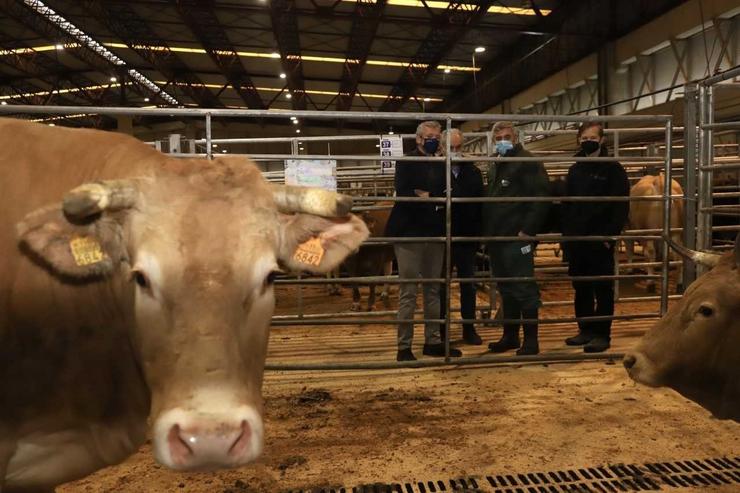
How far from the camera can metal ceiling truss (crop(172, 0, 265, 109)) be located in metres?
12.9

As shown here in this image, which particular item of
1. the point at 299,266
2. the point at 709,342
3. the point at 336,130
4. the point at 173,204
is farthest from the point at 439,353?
the point at 336,130

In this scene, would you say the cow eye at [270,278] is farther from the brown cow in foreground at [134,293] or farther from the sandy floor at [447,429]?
the sandy floor at [447,429]

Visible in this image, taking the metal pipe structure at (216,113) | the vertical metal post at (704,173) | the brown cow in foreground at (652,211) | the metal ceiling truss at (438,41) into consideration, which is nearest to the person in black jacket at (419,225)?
the metal pipe structure at (216,113)

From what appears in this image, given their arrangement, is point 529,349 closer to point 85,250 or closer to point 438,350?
point 438,350

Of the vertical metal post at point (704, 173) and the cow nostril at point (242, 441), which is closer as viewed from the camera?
the cow nostril at point (242, 441)

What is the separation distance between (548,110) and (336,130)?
1342 cm

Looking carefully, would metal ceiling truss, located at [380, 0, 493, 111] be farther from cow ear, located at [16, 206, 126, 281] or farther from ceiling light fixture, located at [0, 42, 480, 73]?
cow ear, located at [16, 206, 126, 281]

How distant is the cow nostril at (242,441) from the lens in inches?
57.1

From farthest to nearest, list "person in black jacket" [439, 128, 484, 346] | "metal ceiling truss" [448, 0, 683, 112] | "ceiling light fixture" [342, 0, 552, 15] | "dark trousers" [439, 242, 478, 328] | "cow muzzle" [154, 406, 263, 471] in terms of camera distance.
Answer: "ceiling light fixture" [342, 0, 552, 15], "metal ceiling truss" [448, 0, 683, 112], "dark trousers" [439, 242, 478, 328], "person in black jacket" [439, 128, 484, 346], "cow muzzle" [154, 406, 263, 471]

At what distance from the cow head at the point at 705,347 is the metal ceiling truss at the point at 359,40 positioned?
10660 millimetres

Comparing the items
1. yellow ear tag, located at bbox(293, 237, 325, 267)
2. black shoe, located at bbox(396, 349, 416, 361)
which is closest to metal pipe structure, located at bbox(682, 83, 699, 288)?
black shoe, located at bbox(396, 349, 416, 361)

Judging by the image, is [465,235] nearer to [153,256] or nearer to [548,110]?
[153,256]

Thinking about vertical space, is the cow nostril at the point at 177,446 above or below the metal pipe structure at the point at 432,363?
above

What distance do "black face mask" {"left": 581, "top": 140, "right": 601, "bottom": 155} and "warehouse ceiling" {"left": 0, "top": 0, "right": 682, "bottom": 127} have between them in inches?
324
